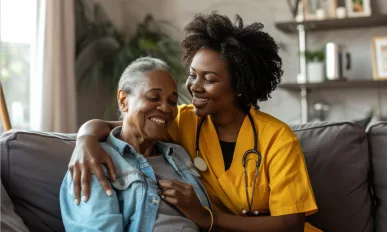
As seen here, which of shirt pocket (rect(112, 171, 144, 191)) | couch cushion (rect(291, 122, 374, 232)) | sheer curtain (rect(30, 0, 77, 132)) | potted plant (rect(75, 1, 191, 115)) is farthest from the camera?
potted plant (rect(75, 1, 191, 115))

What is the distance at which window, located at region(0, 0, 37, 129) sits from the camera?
2750 millimetres

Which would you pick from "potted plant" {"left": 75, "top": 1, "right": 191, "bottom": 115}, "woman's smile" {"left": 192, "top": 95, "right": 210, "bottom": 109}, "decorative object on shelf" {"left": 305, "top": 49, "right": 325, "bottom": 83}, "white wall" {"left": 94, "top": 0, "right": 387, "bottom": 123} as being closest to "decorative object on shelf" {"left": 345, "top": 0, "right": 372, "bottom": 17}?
"white wall" {"left": 94, "top": 0, "right": 387, "bottom": 123}

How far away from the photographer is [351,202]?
1788 mm

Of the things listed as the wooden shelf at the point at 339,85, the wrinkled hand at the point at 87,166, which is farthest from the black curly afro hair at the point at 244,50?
the wooden shelf at the point at 339,85

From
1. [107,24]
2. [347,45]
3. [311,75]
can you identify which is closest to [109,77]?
[107,24]

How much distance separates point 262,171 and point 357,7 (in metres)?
2.43

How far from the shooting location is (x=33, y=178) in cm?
153

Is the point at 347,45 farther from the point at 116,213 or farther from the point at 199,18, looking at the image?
the point at 116,213

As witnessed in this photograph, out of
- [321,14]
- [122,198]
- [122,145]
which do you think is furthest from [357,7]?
[122,198]

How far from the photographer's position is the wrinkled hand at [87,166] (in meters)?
1.35

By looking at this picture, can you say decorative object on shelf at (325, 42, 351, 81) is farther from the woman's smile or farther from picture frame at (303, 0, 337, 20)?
the woman's smile

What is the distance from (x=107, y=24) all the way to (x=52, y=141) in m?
2.14

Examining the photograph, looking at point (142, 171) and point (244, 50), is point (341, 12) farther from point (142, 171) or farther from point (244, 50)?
point (142, 171)

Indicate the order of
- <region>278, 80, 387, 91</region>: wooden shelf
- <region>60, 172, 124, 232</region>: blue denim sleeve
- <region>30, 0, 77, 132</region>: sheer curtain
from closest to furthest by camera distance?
1. <region>60, 172, 124, 232</region>: blue denim sleeve
2. <region>30, 0, 77, 132</region>: sheer curtain
3. <region>278, 80, 387, 91</region>: wooden shelf
